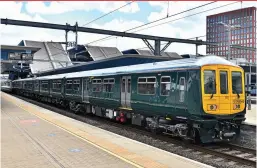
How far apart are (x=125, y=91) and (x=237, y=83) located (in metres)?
5.67

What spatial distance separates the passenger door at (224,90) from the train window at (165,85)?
190 cm

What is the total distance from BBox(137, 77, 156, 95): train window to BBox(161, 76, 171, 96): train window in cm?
61

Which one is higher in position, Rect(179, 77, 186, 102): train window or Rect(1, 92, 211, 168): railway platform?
Rect(179, 77, 186, 102): train window

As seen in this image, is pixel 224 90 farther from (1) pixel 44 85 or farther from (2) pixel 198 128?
(1) pixel 44 85

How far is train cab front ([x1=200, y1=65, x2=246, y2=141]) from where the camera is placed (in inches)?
445

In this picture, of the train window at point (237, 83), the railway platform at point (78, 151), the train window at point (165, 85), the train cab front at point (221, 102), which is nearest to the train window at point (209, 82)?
the train cab front at point (221, 102)

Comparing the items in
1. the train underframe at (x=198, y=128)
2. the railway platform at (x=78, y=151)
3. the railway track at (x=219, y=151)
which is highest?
the train underframe at (x=198, y=128)

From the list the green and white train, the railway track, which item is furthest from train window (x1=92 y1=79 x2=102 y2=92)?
the railway track

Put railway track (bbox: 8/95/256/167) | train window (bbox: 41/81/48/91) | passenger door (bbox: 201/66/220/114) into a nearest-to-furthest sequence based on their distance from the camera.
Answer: railway track (bbox: 8/95/256/167)
passenger door (bbox: 201/66/220/114)
train window (bbox: 41/81/48/91)

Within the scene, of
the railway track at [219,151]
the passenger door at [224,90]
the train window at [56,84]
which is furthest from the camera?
the train window at [56,84]

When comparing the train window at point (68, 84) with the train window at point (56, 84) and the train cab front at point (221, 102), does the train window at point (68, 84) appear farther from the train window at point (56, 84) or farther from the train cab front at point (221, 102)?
the train cab front at point (221, 102)

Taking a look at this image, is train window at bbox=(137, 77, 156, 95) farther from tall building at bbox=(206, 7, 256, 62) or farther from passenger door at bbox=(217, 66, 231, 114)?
tall building at bbox=(206, 7, 256, 62)

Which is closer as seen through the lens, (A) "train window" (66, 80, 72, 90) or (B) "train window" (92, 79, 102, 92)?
(B) "train window" (92, 79, 102, 92)

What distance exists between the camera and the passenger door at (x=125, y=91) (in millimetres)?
15766
